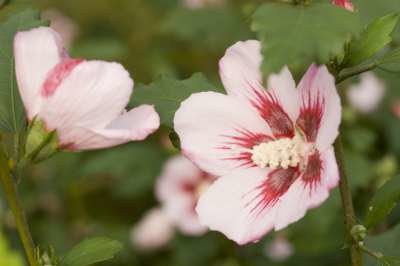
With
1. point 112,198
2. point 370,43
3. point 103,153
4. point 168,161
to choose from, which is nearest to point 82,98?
point 370,43

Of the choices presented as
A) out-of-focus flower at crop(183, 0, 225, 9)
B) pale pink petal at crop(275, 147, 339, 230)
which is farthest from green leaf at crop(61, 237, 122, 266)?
out-of-focus flower at crop(183, 0, 225, 9)

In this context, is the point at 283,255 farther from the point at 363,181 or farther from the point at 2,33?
the point at 2,33

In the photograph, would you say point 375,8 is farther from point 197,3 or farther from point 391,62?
point 197,3

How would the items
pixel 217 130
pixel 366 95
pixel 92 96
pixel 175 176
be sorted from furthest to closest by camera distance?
1. pixel 366 95
2. pixel 175 176
3. pixel 217 130
4. pixel 92 96

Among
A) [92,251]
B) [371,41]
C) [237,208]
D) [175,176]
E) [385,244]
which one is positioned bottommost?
[175,176]

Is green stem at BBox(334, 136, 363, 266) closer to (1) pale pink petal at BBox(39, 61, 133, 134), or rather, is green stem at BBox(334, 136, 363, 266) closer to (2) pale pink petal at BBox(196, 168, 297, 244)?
(2) pale pink petal at BBox(196, 168, 297, 244)

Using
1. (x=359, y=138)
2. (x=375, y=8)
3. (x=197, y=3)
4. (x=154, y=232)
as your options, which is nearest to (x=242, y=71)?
(x=375, y=8)
